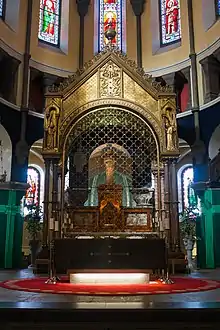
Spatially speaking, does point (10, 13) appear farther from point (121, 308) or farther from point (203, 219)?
point (121, 308)

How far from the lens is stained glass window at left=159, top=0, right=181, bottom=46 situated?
17.2 meters

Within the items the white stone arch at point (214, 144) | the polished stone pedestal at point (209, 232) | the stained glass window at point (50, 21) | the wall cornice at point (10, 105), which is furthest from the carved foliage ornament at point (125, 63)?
the stained glass window at point (50, 21)

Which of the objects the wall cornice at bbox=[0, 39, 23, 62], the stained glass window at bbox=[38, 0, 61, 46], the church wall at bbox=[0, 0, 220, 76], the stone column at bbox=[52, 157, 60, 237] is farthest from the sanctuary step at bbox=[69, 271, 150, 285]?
the stained glass window at bbox=[38, 0, 61, 46]

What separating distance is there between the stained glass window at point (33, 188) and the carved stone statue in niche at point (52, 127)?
22.1 ft

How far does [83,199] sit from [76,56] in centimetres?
798

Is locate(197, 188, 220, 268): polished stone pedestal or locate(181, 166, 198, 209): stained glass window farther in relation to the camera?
locate(181, 166, 198, 209): stained glass window

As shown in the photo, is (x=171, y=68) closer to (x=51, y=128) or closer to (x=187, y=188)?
(x=187, y=188)

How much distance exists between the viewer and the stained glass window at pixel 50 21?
683 inches

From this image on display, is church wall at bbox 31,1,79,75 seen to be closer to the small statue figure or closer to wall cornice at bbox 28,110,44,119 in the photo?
wall cornice at bbox 28,110,44,119

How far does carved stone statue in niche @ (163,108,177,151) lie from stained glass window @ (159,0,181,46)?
6744 mm

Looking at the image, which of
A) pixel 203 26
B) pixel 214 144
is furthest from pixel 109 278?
pixel 203 26

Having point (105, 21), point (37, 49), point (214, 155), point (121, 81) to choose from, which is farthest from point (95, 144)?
point (105, 21)

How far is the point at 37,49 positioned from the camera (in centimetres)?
1636

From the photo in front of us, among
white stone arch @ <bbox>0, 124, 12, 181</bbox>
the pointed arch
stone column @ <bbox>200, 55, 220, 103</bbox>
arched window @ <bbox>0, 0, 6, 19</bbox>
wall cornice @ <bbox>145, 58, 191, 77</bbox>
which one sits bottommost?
white stone arch @ <bbox>0, 124, 12, 181</bbox>
